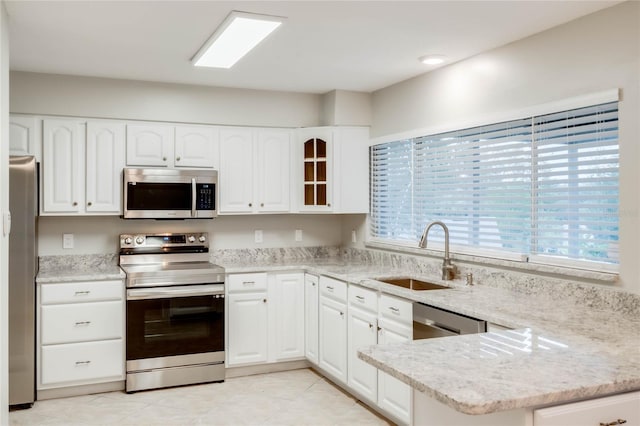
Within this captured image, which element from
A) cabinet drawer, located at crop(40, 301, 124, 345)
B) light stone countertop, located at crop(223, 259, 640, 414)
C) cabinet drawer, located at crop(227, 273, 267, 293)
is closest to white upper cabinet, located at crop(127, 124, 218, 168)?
cabinet drawer, located at crop(227, 273, 267, 293)

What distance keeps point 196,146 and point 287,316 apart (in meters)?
1.61

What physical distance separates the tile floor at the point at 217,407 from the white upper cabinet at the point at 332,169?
1.52m

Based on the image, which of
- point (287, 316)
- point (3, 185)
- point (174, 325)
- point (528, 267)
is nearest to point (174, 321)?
point (174, 325)

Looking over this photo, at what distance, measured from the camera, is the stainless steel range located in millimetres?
4254

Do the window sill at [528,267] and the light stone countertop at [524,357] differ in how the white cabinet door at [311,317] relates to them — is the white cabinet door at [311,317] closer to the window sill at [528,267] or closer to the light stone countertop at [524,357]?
the window sill at [528,267]

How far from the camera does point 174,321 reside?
14.2 feet

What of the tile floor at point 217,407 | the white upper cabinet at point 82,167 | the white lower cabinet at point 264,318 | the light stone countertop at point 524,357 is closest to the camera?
the light stone countertop at point 524,357

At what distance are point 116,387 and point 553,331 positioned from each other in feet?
10.7

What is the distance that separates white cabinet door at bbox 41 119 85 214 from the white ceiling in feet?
1.45

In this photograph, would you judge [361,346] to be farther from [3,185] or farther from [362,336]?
[3,185]

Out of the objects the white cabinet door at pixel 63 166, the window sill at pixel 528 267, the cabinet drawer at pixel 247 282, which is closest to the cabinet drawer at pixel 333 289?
the cabinet drawer at pixel 247 282

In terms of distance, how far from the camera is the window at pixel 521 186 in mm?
2969

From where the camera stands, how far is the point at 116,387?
4.32 m

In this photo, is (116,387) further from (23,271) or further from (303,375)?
(303,375)
